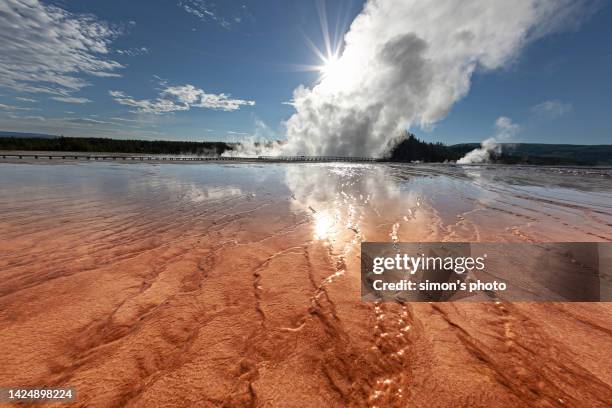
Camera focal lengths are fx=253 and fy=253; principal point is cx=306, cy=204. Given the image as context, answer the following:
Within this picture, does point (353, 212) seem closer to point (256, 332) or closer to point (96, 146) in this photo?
point (256, 332)

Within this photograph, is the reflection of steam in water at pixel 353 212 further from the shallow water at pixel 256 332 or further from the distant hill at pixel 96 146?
the distant hill at pixel 96 146

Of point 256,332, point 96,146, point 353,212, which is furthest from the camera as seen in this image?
point 96,146

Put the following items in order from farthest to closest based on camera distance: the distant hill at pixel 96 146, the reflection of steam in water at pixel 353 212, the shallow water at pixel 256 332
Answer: the distant hill at pixel 96 146, the reflection of steam in water at pixel 353 212, the shallow water at pixel 256 332

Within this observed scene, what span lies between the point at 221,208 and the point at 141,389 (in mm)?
8190

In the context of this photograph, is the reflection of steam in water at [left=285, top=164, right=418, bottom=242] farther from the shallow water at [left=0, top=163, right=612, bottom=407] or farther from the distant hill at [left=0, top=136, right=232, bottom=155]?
the distant hill at [left=0, top=136, right=232, bottom=155]

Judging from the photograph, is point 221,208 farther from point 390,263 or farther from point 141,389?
point 141,389

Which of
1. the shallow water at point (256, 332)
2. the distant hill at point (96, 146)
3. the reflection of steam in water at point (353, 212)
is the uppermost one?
the distant hill at point (96, 146)

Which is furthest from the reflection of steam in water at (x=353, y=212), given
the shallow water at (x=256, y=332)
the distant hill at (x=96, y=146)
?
the distant hill at (x=96, y=146)

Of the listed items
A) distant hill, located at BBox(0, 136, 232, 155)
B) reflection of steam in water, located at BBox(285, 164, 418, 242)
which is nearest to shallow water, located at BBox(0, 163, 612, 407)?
reflection of steam in water, located at BBox(285, 164, 418, 242)

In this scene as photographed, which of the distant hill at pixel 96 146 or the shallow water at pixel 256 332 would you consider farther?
the distant hill at pixel 96 146

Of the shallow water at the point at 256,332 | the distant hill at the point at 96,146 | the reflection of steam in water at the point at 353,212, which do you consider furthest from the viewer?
the distant hill at the point at 96,146

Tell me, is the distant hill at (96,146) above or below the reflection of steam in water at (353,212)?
above

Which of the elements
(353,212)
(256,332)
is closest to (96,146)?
(353,212)

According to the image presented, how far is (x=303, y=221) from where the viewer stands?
8.55 meters
